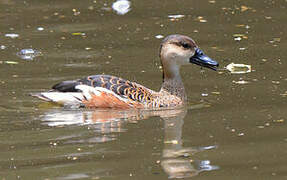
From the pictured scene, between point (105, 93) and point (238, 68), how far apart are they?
2667 millimetres

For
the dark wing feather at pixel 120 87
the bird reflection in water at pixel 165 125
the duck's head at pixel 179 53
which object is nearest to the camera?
the bird reflection in water at pixel 165 125

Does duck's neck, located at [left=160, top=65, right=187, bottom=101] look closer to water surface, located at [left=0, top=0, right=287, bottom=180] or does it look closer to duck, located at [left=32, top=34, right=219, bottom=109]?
duck, located at [left=32, top=34, right=219, bottom=109]

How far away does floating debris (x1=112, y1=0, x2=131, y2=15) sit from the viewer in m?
16.5

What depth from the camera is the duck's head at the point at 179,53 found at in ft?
37.3

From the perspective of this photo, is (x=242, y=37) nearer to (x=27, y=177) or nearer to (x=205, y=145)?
(x=205, y=145)

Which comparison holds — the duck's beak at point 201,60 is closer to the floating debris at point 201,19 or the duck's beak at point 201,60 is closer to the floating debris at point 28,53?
the floating debris at point 28,53

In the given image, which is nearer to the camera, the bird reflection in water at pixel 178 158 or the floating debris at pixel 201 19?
the bird reflection in water at pixel 178 158

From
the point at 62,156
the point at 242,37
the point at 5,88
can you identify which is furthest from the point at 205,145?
the point at 242,37

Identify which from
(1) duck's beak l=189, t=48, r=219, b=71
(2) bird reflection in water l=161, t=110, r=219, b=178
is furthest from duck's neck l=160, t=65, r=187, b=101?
(2) bird reflection in water l=161, t=110, r=219, b=178

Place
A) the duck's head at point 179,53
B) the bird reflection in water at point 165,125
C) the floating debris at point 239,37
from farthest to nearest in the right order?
1. the floating debris at point 239,37
2. the duck's head at point 179,53
3. the bird reflection in water at point 165,125

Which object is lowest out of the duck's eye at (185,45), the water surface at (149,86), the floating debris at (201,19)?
the water surface at (149,86)

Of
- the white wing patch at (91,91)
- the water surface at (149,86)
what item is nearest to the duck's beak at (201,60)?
the water surface at (149,86)

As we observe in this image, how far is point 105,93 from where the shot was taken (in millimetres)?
11008

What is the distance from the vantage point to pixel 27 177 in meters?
7.87
